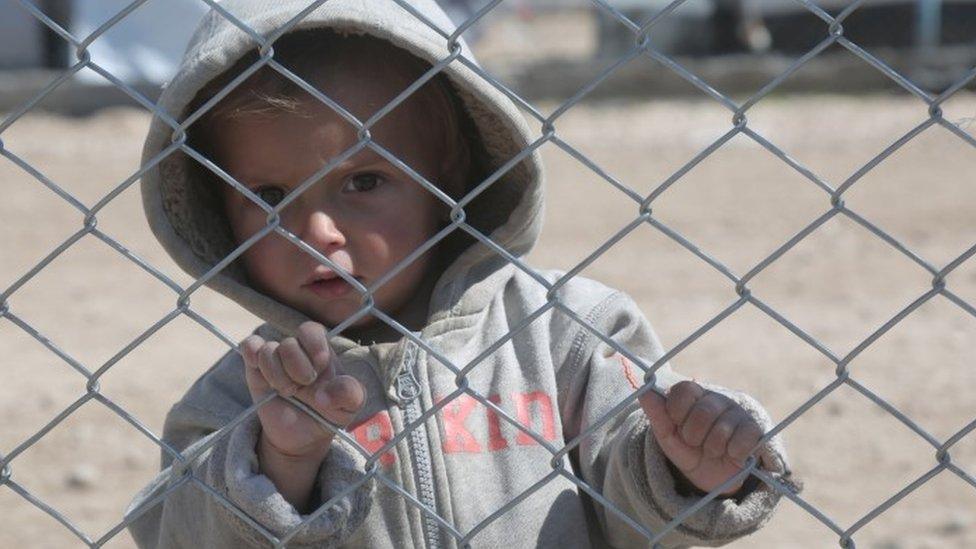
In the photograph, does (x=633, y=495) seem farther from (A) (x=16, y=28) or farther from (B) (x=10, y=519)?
(A) (x=16, y=28)

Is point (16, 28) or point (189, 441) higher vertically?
point (16, 28)

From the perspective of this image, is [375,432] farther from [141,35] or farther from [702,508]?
[141,35]

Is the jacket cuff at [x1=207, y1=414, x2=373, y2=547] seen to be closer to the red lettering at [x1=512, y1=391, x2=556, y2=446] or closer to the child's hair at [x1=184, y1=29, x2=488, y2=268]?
the red lettering at [x1=512, y1=391, x2=556, y2=446]

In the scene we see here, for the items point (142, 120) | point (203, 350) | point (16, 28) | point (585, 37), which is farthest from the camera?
point (585, 37)

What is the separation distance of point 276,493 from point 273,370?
0.21 metres

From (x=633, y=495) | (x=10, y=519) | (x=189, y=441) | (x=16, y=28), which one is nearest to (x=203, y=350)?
(x=10, y=519)

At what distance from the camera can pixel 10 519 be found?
409 cm

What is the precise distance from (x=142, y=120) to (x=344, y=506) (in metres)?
8.12

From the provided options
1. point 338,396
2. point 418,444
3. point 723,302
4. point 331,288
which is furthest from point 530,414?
point 723,302

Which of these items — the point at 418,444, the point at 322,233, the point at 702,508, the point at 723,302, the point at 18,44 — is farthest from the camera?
the point at 18,44

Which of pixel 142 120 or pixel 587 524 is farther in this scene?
pixel 142 120

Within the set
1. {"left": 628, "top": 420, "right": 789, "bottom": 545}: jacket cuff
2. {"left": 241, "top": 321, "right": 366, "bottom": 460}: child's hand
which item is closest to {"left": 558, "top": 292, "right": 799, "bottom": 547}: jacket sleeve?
{"left": 628, "top": 420, "right": 789, "bottom": 545}: jacket cuff

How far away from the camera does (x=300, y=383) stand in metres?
2.08

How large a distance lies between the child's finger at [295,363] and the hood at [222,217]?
0.32 metres
